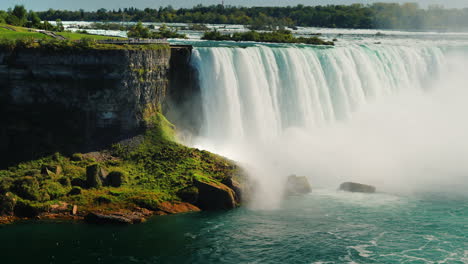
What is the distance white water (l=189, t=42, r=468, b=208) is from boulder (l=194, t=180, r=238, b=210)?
198 centimetres

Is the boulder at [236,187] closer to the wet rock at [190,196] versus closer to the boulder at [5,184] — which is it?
the wet rock at [190,196]

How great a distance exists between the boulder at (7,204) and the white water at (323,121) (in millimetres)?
13858

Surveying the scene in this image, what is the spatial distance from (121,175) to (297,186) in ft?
36.2

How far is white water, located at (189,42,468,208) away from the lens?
144ft

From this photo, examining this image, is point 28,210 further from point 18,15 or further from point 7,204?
point 18,15

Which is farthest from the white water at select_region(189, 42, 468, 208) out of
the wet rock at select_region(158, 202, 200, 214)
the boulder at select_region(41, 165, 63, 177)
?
the boulder at select_region(41, 165, 63, 177)

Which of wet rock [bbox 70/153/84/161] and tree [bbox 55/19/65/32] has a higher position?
tree [bbox 55/19/65/32]

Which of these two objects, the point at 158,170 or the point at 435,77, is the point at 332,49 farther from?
the point at 158,170

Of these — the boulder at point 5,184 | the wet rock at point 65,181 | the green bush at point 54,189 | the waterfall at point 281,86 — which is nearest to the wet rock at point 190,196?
the wet rock at point 65,181

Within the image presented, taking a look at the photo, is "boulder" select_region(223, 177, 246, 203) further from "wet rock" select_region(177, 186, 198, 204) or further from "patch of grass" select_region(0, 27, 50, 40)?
"patch of grass" select_region(0, 27, 50, 40)

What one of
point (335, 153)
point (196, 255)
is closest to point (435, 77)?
point (335, 153)

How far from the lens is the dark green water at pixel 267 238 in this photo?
28625 millimetres

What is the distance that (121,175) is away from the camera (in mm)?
36375

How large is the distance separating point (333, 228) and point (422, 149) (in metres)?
22.4
